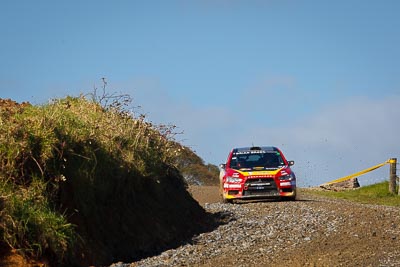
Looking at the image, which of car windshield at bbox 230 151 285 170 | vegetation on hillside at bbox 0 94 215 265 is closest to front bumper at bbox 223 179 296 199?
car windshield at bbox 230 151 285 170

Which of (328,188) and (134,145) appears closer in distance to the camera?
(134,145)

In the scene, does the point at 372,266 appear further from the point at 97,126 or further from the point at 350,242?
the point at 97,126

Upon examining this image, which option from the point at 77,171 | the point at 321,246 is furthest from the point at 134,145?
the point at 321,246

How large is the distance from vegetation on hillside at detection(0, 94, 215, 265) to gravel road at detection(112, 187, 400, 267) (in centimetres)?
89

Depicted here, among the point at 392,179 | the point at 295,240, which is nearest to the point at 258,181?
the point at 295,240

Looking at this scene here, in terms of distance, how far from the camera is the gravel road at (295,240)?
12.8m

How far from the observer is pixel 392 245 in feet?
46.4

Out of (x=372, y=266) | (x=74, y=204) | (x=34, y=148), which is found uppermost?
(x=34, y=148)

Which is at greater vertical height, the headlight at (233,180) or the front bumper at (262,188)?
the headlight at (233,180)

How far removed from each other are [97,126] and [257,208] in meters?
7.00

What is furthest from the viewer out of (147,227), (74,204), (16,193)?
(147,227)

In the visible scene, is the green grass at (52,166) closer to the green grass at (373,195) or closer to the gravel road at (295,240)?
the gravel road at (295,240)

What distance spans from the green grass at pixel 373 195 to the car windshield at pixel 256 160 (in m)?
5.80

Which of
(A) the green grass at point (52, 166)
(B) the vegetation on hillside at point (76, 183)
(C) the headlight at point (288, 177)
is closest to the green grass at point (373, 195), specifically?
(C) the headlight at point (288, 177)
